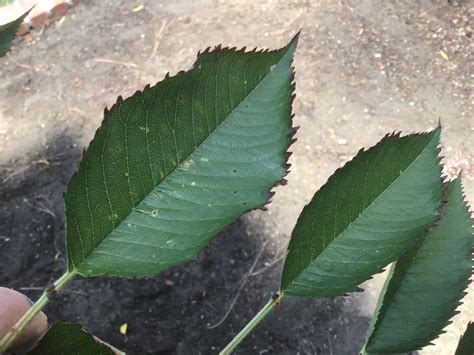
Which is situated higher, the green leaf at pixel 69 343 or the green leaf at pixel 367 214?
the green leaf at pixel 367 214

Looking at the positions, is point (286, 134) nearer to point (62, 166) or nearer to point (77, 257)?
point (77, 257)

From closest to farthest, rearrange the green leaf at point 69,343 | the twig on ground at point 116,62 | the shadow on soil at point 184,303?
the green leaf at point 69,343 < the shadow on soil at point 184,303 < the twig on ground at point 116,62

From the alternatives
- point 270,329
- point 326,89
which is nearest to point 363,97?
point 326,89

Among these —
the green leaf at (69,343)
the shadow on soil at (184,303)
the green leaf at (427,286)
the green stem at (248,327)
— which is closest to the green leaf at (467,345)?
the green leaf at (427,286)

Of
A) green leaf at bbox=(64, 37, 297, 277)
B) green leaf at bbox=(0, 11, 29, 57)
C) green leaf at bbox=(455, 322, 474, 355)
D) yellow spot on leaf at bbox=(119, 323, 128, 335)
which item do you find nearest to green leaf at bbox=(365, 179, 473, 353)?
green leaf at bbox=(455, 322, 474, 355)

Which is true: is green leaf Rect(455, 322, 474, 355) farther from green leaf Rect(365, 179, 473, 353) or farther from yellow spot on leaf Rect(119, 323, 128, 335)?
yellow spot on leaf Rect(119, 323, 128, 335)

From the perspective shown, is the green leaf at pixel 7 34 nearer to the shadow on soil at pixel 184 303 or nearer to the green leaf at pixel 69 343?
the green leaf at pixel 69 343

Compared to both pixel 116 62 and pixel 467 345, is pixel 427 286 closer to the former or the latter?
pixel 467 345

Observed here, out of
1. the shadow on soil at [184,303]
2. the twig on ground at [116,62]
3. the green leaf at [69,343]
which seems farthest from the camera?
the twig on ground at [116,62]

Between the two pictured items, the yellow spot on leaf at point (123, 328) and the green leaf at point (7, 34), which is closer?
the green leaf at point (7, 34)
